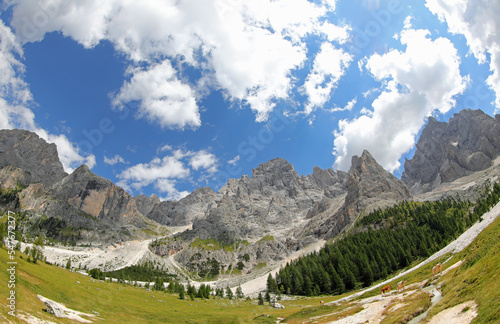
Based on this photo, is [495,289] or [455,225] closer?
[495,289]

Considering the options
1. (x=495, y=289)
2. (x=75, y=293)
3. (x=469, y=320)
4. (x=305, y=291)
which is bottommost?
(x=305, y=291)

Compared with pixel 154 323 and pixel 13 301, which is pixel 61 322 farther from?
pixel 154 323

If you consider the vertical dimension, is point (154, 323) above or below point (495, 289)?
below

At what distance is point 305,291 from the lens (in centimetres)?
12056

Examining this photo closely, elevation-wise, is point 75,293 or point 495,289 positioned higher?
point 495,289

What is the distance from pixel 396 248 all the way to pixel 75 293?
124 meters

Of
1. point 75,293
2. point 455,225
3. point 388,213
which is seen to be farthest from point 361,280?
point 75,293

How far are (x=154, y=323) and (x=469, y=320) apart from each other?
4560 cm

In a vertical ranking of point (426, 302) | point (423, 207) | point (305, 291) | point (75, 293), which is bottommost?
point (305, 291)

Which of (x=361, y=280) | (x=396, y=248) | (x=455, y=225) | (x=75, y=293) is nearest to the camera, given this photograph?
(x=75, y=293)

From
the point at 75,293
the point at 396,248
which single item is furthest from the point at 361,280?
the point at 75,293

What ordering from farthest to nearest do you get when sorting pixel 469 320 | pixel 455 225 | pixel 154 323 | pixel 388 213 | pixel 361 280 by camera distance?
pixel 388 213, pixel 455 225, pixel 361 280, pixel 154 323, pixel 469 320

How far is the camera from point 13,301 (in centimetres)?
2823

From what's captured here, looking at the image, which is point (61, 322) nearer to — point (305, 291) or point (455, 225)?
point (305, 291)
